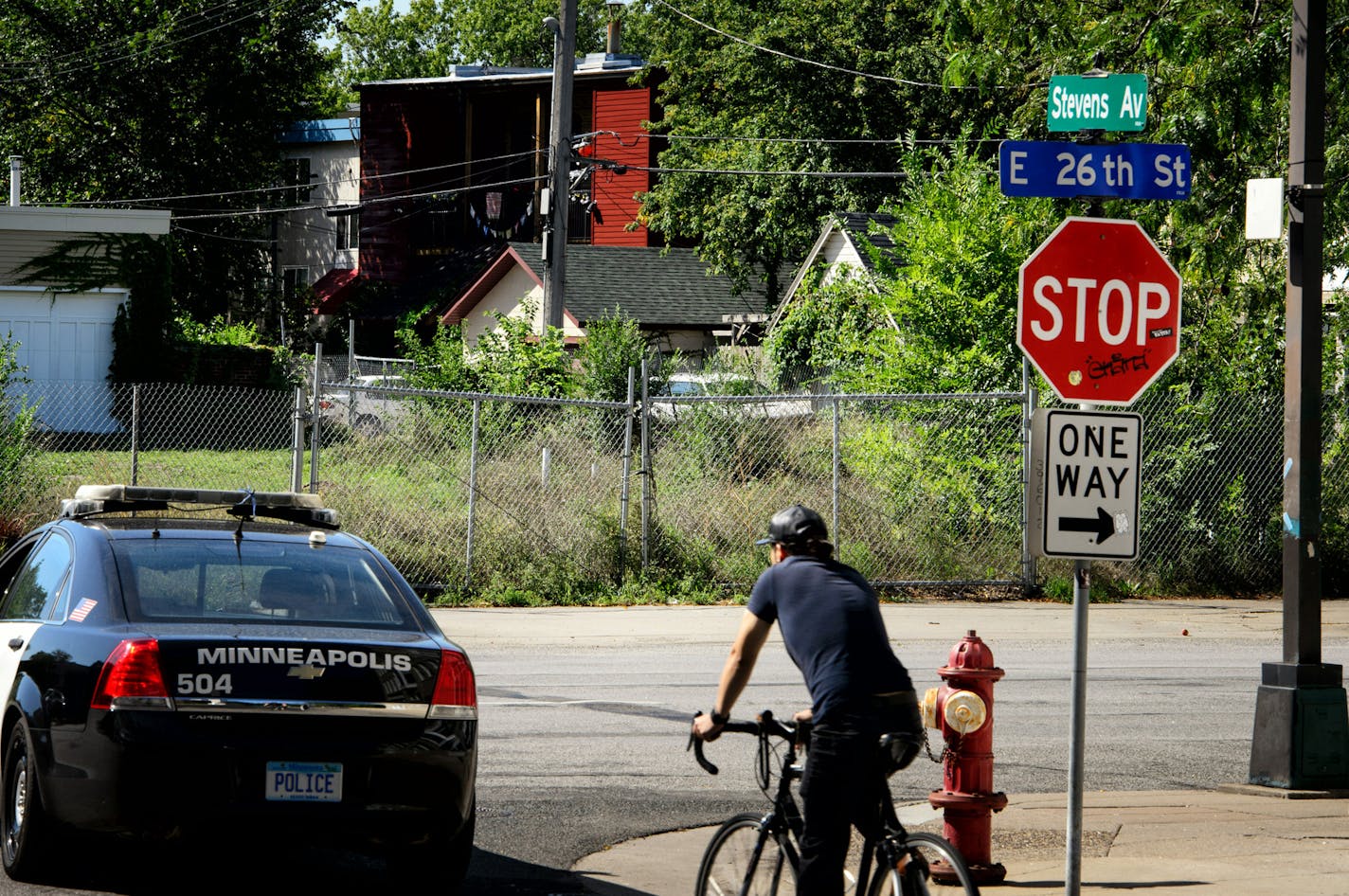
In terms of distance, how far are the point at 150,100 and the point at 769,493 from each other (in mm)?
39842

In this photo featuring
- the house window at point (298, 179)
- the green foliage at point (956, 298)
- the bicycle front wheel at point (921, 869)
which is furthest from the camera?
the house window at point (298, 179)

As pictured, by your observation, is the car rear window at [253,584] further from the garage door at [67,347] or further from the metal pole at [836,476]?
the garage door at [67,347]

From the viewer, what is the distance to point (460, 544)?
56.6 feet

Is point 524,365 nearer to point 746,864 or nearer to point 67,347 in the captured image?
point 67,347

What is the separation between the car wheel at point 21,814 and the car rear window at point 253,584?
74cm

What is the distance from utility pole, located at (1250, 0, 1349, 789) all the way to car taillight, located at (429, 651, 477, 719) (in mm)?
4571

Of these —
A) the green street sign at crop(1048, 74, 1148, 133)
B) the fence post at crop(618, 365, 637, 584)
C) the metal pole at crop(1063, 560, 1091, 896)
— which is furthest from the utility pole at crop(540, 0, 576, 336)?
the metal pole at crop(1063, 560, 1091, 896)

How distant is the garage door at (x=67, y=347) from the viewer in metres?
33.0

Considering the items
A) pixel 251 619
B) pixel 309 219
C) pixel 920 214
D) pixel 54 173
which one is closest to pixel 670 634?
pixel 920 214

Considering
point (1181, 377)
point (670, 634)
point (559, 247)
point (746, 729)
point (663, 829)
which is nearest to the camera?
point (746, 729)

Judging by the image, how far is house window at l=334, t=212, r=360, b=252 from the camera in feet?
192

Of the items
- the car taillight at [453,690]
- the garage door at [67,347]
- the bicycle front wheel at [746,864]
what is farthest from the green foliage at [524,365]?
the bicycle front wheel at [746,864]

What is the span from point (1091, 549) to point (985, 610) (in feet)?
36.2

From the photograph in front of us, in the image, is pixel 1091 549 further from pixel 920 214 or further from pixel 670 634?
pixel 920 214
